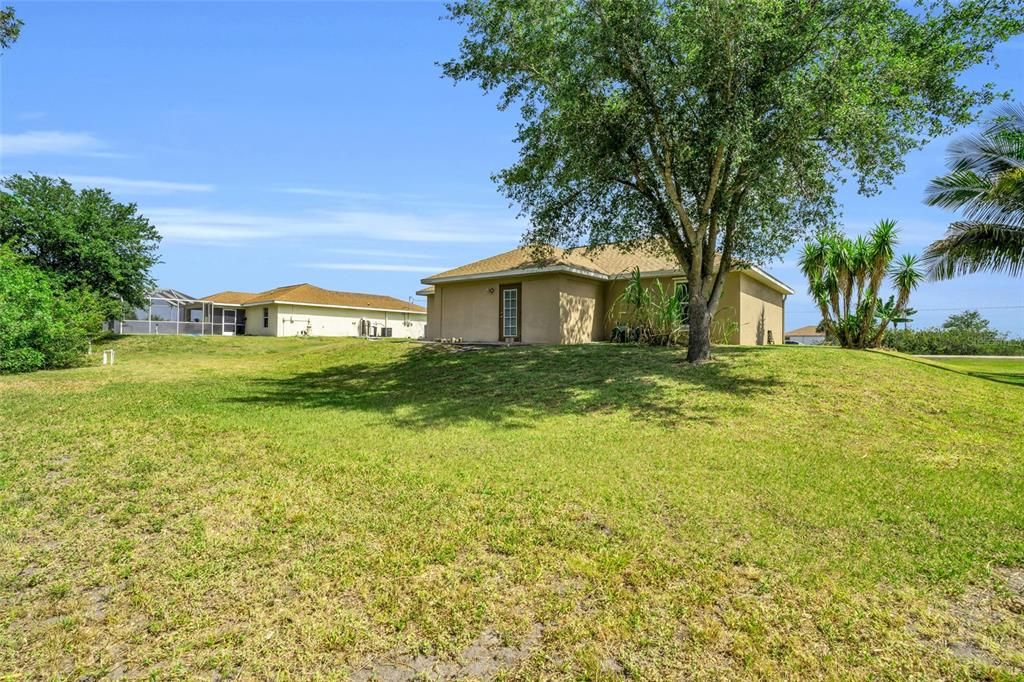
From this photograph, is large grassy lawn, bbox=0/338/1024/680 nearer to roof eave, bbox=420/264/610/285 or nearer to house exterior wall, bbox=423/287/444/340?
roof eave, bbox=420/264/610/285

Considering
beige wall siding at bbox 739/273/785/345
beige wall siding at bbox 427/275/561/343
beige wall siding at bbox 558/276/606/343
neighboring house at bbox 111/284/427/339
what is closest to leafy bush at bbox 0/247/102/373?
beige wall siding at bbox 427/275/561/343

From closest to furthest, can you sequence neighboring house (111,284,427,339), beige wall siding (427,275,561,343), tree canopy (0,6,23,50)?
tree canopy (0,6,23,50) < beige wall siding (427,275,561,343) < neighboring house (111,284,427,339)

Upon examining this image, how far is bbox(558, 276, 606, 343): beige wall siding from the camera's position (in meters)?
18.7

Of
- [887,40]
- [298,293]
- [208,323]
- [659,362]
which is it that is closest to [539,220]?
[659,362]

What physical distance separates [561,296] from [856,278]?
10521 millimetres

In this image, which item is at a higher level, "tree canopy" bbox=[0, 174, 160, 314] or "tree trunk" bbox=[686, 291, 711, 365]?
"tree canopy" bbox=[0, 174, 160, 314]

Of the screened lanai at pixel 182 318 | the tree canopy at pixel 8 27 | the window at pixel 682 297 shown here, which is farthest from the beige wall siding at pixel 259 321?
the window at pixel 682 297

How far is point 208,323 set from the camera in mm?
38812

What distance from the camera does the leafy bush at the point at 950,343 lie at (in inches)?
1112

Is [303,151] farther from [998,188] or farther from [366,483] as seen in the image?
[998,188]

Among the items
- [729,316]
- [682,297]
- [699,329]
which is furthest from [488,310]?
[699,329]

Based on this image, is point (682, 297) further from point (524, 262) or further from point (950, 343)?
point (950, 343)

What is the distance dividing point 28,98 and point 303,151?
5.78 meters

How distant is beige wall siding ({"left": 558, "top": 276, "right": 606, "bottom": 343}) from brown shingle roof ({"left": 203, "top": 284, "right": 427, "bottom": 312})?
78.9ft
